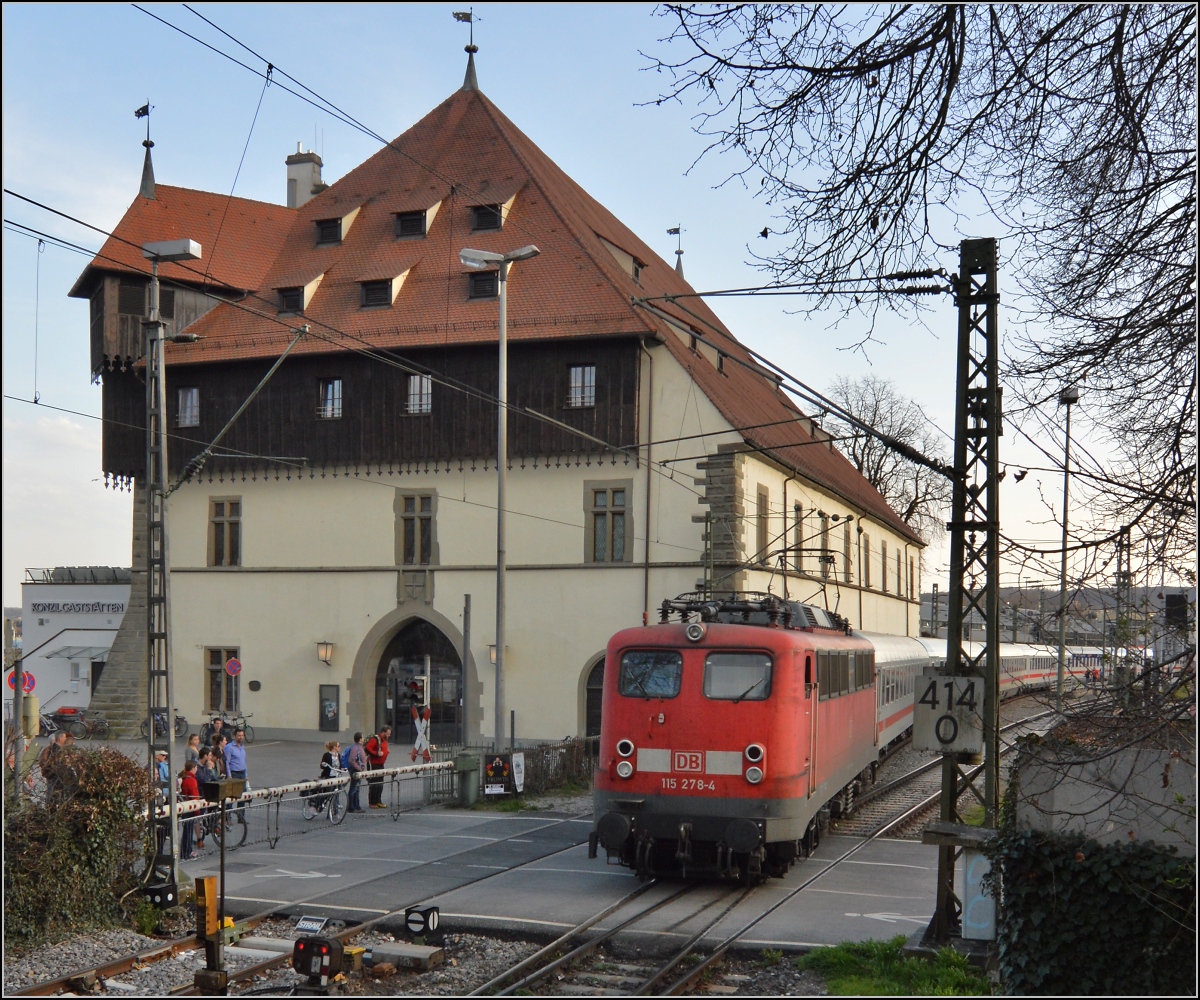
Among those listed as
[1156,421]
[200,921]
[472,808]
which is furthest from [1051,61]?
A: [472,808]

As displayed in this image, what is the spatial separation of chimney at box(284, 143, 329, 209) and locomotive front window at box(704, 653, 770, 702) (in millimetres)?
Result: 36603

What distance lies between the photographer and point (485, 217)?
3825 centimetres

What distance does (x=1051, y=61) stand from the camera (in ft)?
27.1

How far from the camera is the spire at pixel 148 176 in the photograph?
1644 inches

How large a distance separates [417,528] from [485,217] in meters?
9.41

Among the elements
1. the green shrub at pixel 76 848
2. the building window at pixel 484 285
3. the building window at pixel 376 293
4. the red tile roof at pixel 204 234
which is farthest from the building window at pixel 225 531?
the green shrub at pixel 76 848

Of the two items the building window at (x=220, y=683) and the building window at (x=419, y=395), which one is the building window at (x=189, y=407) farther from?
the building window at (x=419, y=395)

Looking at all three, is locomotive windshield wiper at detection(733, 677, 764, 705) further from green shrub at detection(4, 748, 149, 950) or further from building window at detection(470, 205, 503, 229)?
building window at detection(470, 205, 503, 229)

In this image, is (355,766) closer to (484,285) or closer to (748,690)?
(748,690)

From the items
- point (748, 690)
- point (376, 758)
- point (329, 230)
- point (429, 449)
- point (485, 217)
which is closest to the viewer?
point (748, 690)

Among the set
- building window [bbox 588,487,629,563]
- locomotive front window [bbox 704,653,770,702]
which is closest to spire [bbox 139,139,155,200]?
building window [bbox 588,487,629,563]

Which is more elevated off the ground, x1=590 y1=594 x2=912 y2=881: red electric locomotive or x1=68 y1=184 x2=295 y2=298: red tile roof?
x1=68 y1=184 x2=295 y2=298: red tile roof

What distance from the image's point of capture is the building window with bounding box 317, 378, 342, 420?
37.6 m

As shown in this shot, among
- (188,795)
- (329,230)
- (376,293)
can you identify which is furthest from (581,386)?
(188,795)
